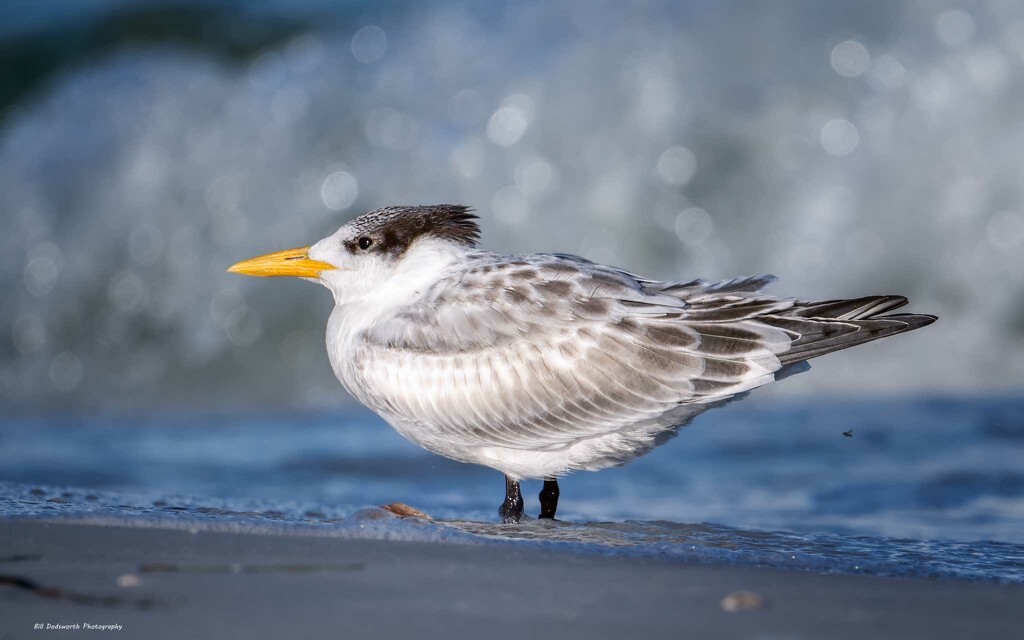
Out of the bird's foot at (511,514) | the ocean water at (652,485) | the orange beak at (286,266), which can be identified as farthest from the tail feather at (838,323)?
the orange beak at (286,266)

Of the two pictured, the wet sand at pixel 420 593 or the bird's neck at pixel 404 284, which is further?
the bird's neck at pixel 404 284

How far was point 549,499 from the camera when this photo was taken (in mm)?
5730

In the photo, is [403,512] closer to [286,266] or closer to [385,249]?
[385,249]

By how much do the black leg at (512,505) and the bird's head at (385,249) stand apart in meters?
1.06

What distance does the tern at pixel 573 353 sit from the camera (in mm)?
5184

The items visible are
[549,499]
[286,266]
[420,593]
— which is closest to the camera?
[420,593]

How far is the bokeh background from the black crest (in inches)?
195

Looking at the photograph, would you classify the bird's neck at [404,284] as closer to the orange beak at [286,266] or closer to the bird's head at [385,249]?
the bird's head at [385,249]

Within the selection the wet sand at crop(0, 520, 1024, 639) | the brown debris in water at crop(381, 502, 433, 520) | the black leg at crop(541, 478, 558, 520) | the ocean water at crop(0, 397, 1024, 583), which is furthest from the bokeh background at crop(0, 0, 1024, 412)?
the wet sand at crop(0, 520, 1024, 639)

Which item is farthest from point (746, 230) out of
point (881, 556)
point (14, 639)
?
point (14, 639)

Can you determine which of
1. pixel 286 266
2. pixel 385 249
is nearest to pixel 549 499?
pixel 385 249

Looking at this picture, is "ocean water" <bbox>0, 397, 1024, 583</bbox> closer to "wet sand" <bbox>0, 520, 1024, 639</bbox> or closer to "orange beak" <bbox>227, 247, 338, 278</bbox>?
"wet sand" <bbox>0, 520, 1024, 639</bbox>

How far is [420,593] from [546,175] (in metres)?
8.64

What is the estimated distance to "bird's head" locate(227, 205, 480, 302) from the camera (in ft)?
19.1
